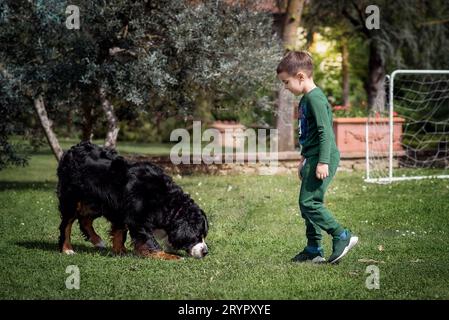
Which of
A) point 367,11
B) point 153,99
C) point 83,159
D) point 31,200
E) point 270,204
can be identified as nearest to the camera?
point 83,159

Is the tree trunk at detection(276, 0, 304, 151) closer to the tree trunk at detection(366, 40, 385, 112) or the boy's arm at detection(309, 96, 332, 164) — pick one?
the tree trunk at detection(366, 40, 385, 112)

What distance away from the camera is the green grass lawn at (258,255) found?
15.5ft

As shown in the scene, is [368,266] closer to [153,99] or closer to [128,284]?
[128,284]

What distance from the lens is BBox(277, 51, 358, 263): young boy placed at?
5406 mm

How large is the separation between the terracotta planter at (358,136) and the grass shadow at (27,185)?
19.5 ft

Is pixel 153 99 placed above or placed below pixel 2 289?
above

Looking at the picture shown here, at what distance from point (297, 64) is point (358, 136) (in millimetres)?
8808

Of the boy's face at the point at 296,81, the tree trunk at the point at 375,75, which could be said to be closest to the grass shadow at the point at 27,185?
the boy's face at the point at 296,81

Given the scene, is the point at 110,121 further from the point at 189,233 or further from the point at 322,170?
the point at 322,170

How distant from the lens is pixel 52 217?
8.51 metres

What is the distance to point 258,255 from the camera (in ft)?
20.1

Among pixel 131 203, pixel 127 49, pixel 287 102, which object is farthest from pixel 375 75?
pixel 131 203

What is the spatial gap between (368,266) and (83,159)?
2.84 meters

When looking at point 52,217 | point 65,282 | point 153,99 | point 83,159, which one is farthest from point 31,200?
point 65,282
